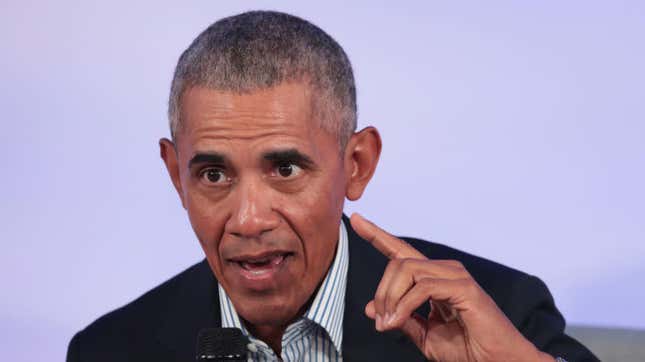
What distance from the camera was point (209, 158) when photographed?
2594mm

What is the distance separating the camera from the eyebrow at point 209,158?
2.58 meters

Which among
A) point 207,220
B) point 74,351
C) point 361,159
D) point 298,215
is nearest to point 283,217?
point 298,215

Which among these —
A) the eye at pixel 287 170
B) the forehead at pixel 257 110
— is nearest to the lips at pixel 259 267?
the eye at pixel 287 170

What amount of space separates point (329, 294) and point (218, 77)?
0.62 m

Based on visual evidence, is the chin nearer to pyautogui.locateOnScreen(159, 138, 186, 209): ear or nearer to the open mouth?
the open mouth

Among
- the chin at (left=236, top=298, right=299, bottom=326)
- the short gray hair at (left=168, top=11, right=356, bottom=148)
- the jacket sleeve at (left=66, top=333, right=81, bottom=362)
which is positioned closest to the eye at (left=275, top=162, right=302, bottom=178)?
Result: the short gray hair at (left=168, top=11, right=356, bottom=148)

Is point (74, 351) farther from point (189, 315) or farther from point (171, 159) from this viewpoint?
point (171, 159)

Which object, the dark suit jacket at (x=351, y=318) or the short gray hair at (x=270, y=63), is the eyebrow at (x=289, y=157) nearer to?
the short gray hair at (x=270, y=63)

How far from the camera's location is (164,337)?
119 inches

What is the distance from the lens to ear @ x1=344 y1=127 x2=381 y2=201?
2.81 meters

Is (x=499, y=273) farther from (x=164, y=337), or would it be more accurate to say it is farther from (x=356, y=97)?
(x=164, y=337)

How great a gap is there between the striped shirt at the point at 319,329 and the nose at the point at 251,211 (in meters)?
0.34

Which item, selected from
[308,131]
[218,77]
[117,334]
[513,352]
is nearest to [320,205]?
[308,131]

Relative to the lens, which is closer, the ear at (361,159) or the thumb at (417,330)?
the thumb at (417,330)
